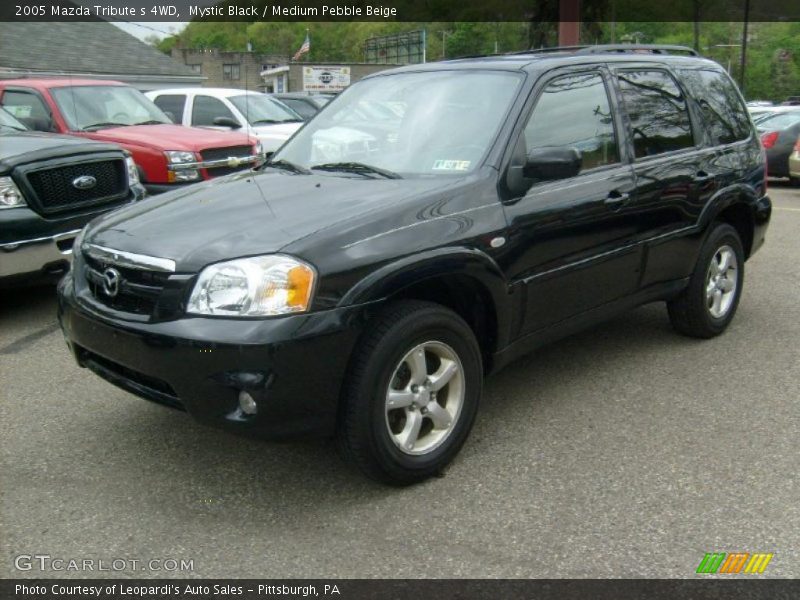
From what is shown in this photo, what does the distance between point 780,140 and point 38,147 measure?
44.4 ft

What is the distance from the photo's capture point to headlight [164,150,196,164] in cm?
834

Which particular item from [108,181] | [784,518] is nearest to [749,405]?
[784,518]

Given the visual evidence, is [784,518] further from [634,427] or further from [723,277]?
[723,277]

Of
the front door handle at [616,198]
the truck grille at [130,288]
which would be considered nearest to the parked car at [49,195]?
the truck grille at [130,288]

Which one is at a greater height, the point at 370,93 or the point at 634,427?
the point at 370,93

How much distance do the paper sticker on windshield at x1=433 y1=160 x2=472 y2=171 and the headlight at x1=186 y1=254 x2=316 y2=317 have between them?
1060 millimetres

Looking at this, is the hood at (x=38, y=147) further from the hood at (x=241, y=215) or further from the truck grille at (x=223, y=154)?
the hood at (x=241, y=215)

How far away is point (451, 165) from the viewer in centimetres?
384

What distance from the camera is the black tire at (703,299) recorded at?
516 cm

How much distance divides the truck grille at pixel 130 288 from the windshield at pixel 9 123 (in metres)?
4.53

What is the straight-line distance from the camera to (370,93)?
15.4ft

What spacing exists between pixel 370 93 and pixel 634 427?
235cm

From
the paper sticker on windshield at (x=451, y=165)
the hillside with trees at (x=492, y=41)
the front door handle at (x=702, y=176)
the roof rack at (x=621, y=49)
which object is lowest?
the front door handle at (x=702, y=176)

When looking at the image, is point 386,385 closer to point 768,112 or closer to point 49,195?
point 49,195
